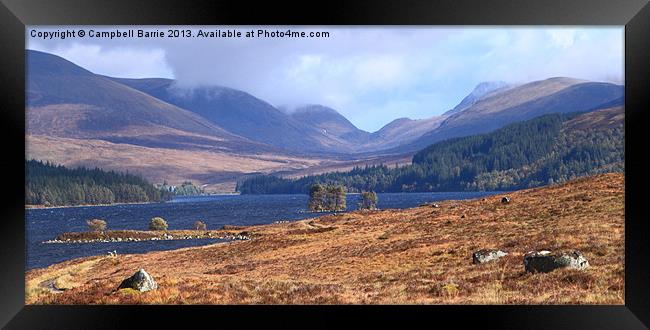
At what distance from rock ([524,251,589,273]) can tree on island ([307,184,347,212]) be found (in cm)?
11678

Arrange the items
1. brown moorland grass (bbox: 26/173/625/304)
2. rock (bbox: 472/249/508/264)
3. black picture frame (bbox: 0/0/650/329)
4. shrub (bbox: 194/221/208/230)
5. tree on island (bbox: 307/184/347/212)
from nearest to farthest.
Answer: black picture frame (bbox: 0/0/650/329), brown moorland grass (bbox: 26/173/625/304), rock (bbox: 472/249/508/264), shrub (bbox: 194/221/208/230), tree on island (bbox: 307/184/347/212)

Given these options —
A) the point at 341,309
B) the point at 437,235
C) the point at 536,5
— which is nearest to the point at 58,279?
the point at 437,235

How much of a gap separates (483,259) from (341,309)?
11285 mm

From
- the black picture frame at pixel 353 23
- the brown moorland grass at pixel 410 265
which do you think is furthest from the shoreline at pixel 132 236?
the black picture frame at pixel 353 23

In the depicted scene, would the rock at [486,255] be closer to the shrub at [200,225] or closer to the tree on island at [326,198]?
the shrub at [200,225]

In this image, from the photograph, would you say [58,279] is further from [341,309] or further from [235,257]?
[341,309]

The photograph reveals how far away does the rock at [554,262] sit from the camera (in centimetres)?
2066

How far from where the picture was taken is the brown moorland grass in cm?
1994

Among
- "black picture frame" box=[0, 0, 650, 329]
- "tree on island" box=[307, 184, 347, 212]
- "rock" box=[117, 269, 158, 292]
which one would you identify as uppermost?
"black picture frame" box=[0, 0, 650, 329]

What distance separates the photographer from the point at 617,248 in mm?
23875

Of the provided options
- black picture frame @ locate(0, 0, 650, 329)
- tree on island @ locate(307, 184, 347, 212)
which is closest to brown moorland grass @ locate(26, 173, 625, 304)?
black picture frame @ locate(0, 0, 650, 329)

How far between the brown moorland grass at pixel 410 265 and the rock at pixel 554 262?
356mm

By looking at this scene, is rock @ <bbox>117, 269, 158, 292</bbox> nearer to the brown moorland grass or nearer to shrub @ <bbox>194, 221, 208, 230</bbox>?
the brown moorland grass

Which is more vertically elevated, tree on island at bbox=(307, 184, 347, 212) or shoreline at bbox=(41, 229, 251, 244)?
tree on island at bbox=(307, 184, 347, 212)
